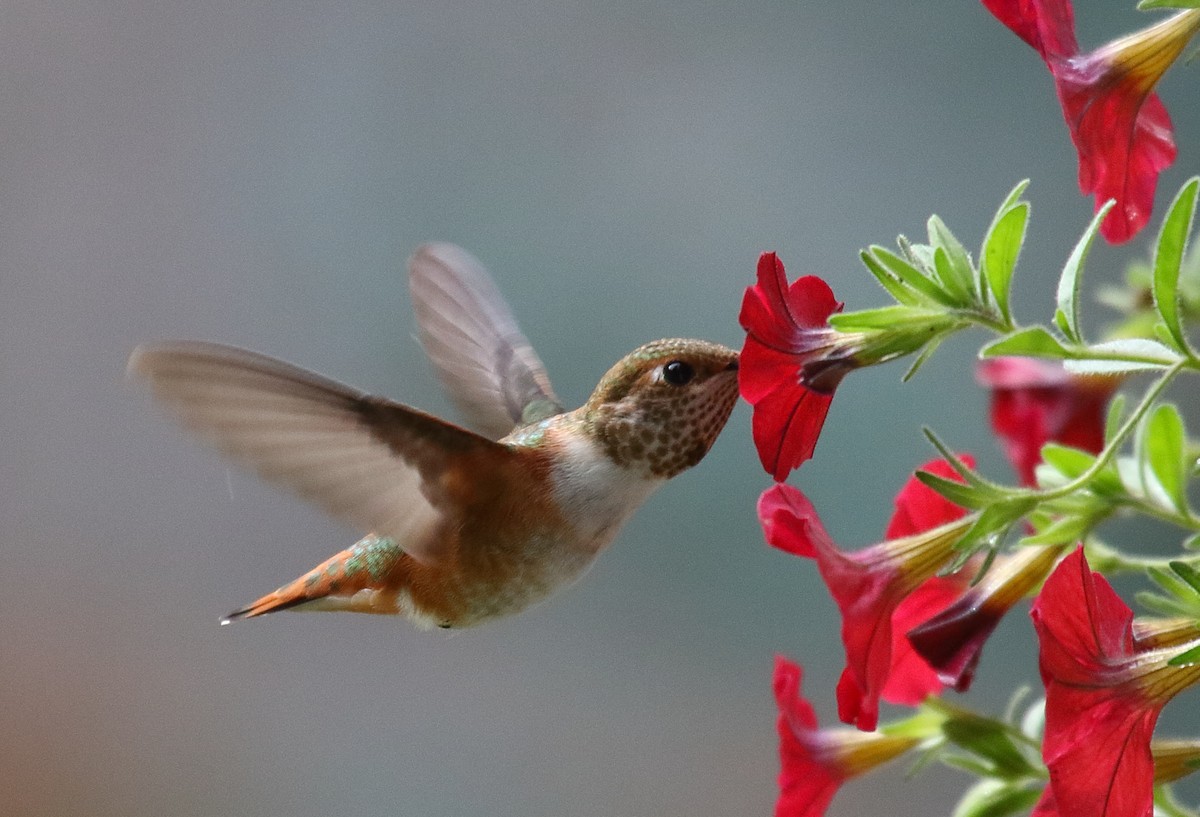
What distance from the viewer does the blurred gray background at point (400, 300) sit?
2.48 m

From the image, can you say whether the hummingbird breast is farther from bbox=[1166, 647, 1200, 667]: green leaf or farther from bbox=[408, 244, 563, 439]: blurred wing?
bbox=[1166, 647, 1200, 667]: green leaf

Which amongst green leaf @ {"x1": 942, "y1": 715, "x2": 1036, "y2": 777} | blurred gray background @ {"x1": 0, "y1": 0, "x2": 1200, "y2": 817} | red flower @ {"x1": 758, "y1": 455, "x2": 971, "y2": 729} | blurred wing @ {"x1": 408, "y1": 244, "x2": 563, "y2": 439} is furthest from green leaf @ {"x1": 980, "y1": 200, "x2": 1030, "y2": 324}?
blurred gray background @ {"x1": 0, "y1": 0, "x2": 1200, "y2": 817}

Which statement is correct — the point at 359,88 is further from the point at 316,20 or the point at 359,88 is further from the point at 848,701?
the point at 848,701

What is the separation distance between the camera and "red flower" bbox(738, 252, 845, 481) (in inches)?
22.1

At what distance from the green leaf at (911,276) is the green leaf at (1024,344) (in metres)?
0.04

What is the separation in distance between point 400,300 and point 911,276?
81.9 inches

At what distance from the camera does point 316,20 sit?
2.59 metres

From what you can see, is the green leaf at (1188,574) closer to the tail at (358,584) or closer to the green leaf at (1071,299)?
the green leaf at (1071,299)

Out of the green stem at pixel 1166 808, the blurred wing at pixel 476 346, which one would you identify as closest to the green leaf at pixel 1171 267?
the green stem at pixel 1166 808

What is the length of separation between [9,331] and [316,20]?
36.4 inches

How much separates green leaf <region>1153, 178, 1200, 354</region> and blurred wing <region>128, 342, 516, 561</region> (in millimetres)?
403

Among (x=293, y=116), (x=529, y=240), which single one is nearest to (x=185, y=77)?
(x=293, y=116)

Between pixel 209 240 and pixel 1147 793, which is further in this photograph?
pixel 209 240

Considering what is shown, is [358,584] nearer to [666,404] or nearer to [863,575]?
[666,404]
